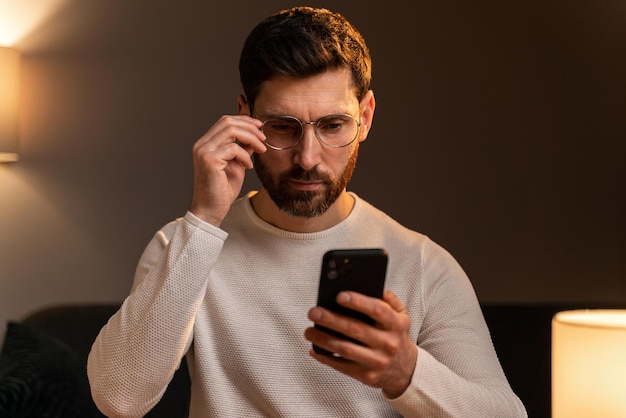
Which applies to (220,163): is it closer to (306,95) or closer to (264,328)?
(306,95)

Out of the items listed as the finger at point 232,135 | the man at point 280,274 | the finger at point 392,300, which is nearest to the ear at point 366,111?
the man at point 280,274

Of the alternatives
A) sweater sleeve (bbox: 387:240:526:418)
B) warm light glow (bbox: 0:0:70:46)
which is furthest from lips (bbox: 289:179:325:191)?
warm light glow (bbox: 0:0:70:46)

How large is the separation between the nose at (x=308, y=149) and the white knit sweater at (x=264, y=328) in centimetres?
17

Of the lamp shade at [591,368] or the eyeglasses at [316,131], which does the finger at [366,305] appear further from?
the lamp shade at [591,368]

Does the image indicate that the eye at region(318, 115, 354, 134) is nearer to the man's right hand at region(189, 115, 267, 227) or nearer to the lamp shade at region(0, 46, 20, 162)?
the man's right hand at region(189, 115, 267, 227)

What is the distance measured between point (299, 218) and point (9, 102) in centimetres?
128

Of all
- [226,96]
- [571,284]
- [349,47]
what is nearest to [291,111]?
[349,47]

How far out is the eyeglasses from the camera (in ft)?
5.56

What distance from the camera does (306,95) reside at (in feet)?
5.56

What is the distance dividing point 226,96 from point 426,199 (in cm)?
71

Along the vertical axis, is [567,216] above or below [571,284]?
above

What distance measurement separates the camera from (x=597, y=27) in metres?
2.92

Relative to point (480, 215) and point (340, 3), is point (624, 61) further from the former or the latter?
point (340, 3)

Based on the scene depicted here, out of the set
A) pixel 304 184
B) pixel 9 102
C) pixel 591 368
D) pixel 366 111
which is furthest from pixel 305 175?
pixel 9 102
